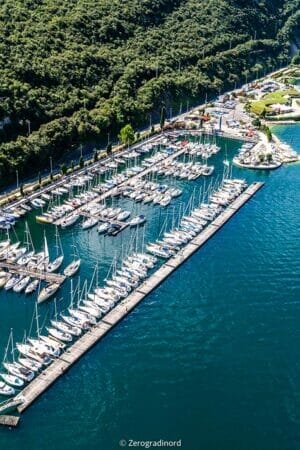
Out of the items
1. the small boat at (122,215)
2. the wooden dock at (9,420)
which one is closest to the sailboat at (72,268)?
the small boat at (122,215)

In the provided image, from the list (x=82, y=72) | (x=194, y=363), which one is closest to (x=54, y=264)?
(x=194, y=363)

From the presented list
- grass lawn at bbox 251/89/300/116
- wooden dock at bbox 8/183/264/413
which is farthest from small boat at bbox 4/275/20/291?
grass lawn at bbox 251/89/300/116

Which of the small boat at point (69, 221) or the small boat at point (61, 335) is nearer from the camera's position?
the small boat at point (61, 335)

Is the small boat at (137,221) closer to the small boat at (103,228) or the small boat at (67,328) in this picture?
the small boat at (103,228)

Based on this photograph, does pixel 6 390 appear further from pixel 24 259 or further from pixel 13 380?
pixel 24 259

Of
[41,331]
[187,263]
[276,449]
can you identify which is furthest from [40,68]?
[276,449]
